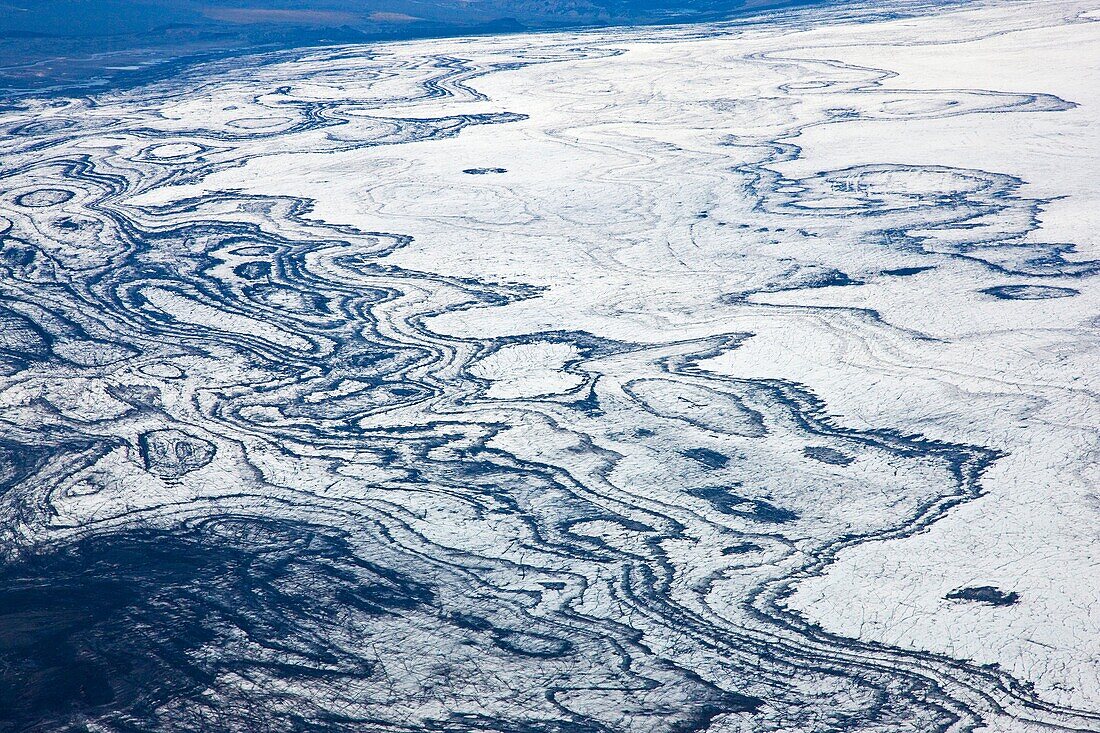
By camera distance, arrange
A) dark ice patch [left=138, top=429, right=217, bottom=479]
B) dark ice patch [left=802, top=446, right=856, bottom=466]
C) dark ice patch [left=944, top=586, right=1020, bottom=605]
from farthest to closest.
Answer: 1. dark ice patch [left=138, top=429, right=217, bottom=479]
2. dark ice patch [left=802, top=446, right=856, bottom=466]
3. dark ice patch [left=944, top=586, right=1020, bottom=605]

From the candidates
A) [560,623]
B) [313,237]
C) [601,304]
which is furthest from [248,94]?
[560,623]

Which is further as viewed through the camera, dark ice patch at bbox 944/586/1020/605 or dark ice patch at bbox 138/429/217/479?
dark ice patch at bbox 138/429/217/479

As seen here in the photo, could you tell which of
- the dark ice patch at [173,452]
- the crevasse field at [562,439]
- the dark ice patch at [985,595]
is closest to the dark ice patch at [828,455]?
the crevasse field at [562,439]

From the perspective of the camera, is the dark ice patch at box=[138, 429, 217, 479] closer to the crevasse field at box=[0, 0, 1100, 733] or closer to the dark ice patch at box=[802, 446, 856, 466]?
the crevasse field at box=[0, 0, 1100, 733]

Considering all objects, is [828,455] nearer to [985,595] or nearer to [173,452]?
[985,595]

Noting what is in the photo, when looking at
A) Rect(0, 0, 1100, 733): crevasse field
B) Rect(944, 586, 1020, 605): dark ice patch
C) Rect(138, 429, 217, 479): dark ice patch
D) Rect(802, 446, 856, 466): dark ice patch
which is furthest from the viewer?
Rect(138, 429, 217, 479): dark ice patch

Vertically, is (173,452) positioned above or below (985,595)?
above

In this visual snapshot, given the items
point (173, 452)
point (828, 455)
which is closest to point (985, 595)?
point (828, 455)

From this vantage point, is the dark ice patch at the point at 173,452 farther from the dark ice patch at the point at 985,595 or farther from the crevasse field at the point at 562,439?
the dark ice patch at the point at 985,595

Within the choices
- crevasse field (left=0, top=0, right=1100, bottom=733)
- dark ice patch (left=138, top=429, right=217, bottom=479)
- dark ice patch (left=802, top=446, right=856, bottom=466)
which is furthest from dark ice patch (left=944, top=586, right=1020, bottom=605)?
dark ice patch (left=138, top=429, right=217, bottom=479)
